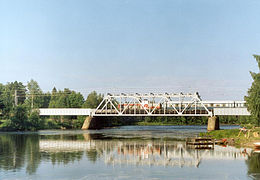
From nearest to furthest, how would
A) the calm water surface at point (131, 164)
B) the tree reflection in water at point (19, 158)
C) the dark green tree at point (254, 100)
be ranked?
the calm water surface at point (131, 164) < the tree reflection in water at point (19, 158) < the dark green tree at point (254, 100)

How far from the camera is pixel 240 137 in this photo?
233 feet

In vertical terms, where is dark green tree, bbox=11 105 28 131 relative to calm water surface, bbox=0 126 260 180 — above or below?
above

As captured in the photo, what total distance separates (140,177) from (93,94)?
152808mm

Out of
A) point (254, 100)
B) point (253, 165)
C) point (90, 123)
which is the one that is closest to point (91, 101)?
point (90, 123)

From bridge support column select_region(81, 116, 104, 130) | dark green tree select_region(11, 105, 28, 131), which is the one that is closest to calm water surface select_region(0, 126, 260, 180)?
dark green tree select_region(11, 105, 28, 131)

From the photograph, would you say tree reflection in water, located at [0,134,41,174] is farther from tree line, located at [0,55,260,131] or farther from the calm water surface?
tree line, located at [0,55,260,131]

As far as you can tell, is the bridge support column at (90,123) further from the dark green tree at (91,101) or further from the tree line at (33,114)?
the dark green tree at (91,101)

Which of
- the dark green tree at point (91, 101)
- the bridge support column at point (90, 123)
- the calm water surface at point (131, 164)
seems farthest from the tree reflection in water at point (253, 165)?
the dark green tree at point (91, 101)

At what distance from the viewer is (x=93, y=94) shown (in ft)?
623

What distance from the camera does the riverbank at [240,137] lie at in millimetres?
66938

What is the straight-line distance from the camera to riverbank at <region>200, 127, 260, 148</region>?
66938 mm

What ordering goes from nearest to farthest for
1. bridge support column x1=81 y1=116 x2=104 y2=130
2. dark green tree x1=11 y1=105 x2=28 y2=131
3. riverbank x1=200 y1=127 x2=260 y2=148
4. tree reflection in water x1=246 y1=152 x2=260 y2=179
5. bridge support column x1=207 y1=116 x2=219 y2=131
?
tree reflection in water x1=246 y1=152 x2=260 y2=179, riverbank x1=200 y1=127 x2=260 y2=148, bridge support column x1=207 y1=116 x2=219 y2=131, dark green tree x1=11 y1=105 x2=28 y2=131, bridge support column x1=81 y1=116 x2=104 y2=130

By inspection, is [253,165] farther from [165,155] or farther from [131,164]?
[165,155]

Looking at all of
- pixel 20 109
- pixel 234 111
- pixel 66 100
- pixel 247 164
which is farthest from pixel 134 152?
pixel 66 100
